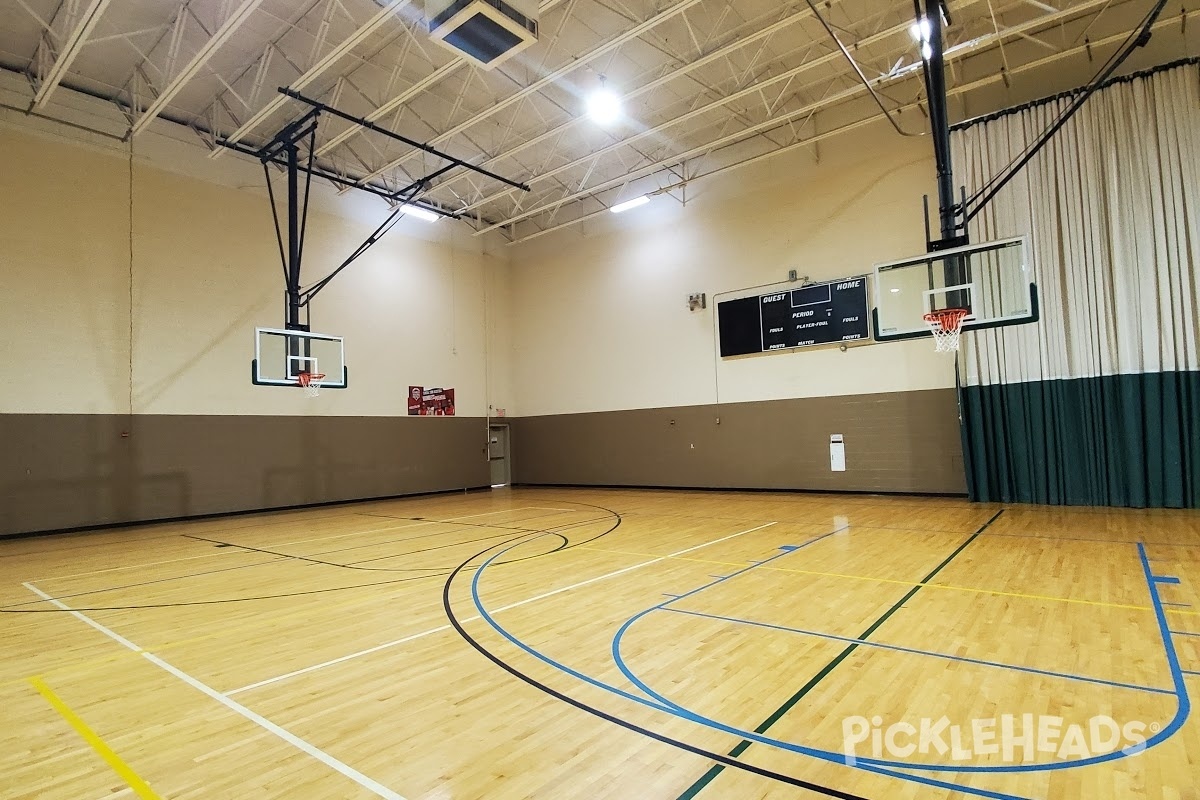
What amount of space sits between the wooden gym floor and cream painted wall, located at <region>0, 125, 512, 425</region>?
4235 millimetres

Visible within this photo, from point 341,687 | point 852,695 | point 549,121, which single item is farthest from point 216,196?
point 852,695

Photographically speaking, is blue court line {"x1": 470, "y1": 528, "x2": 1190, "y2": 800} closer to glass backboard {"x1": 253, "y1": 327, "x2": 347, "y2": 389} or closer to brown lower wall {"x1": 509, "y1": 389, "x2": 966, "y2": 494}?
brown lower wall {"x1": 509, "y1": 389, "x2": 966, "y2": 494}

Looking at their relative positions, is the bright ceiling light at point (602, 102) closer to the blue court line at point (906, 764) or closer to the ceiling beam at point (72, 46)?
the ceiling beam at point (72, 46)

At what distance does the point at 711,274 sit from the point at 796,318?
7.04 feet

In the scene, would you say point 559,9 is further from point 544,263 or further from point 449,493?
point 449,493

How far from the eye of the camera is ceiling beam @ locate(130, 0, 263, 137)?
647cm

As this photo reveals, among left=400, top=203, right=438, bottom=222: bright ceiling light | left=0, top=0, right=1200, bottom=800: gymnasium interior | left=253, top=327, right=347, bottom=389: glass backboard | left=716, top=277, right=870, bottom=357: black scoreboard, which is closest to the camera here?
left=0, top=0, right=1200, bottom=800: gymnasium interior

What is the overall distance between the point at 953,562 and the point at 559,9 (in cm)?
807

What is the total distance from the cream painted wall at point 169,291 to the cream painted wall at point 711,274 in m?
3.04

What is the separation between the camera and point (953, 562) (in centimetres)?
550

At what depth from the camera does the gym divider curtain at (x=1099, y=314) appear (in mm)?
8008

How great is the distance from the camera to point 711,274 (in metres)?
12.8

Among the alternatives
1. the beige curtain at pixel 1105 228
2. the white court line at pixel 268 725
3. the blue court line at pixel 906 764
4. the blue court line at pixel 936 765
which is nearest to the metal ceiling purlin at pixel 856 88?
the beige curtain at pixel 1105 228

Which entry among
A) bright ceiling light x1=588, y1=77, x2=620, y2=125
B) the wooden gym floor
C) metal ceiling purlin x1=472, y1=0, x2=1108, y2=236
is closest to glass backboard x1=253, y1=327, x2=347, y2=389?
the wooden gym floor
